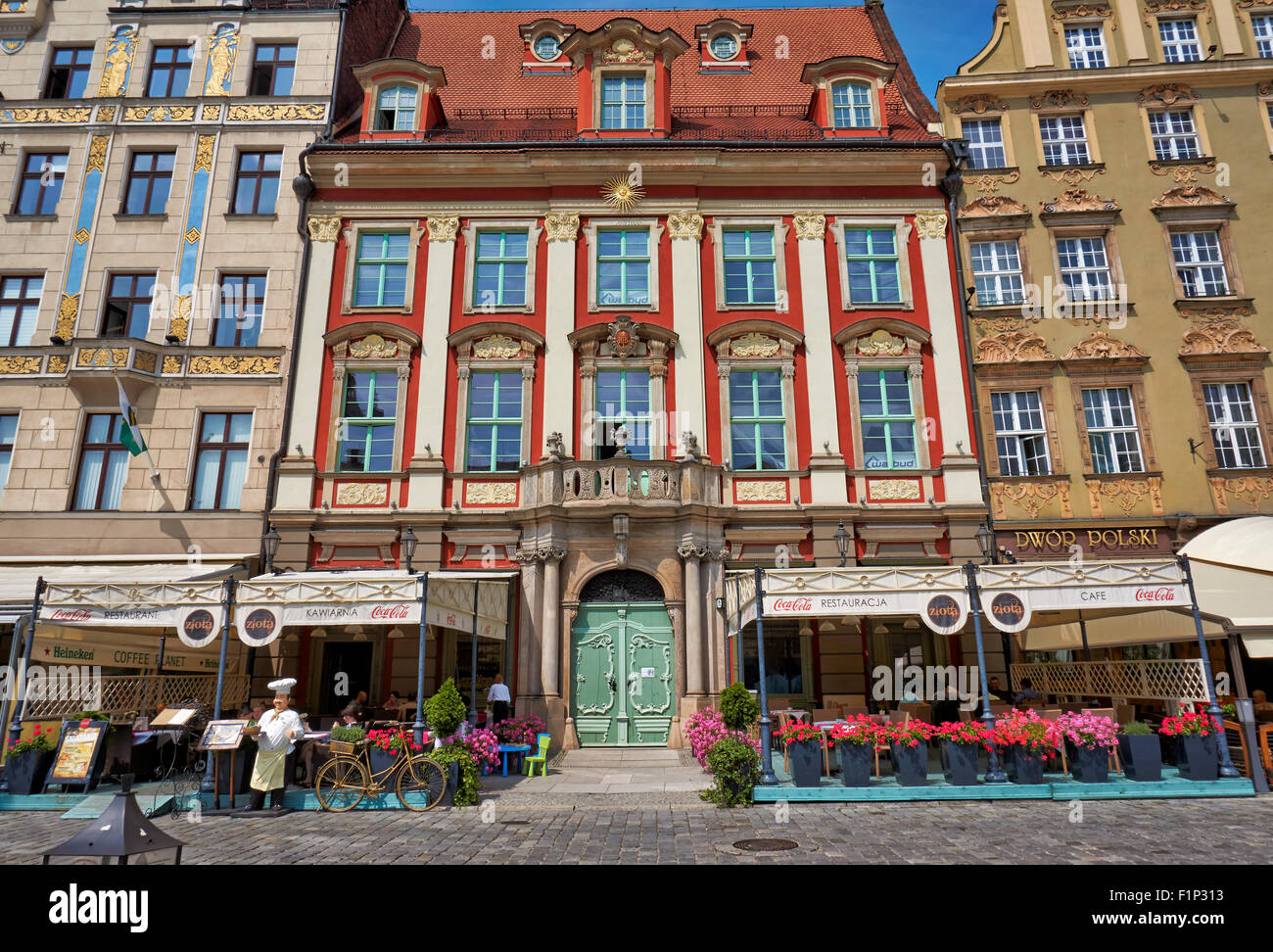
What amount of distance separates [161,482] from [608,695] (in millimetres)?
11670

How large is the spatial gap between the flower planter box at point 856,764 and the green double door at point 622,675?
6.42m

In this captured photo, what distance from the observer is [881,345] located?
20.5m

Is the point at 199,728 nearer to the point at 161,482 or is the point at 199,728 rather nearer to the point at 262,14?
the point at 161,482

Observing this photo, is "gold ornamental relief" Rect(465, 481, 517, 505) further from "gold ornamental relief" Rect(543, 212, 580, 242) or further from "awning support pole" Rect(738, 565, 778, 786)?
"awning support pole" Rect(738, 565, 778, 786)

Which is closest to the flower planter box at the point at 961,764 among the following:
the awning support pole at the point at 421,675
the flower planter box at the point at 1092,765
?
the flower planter box at the point at 1092,765

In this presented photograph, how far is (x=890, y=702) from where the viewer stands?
1823 centimetres

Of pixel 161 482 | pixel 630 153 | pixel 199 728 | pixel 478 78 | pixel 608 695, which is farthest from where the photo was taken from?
pixel 478 78

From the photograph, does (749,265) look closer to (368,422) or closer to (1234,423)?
(368,422)

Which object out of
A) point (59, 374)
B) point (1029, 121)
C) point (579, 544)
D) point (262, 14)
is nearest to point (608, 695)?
point (579, 544)

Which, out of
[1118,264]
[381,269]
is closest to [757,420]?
[1118,264]

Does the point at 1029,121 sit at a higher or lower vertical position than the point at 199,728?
higher

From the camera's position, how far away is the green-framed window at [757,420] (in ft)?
65.0

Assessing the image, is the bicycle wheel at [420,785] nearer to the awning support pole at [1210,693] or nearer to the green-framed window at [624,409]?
the green-framed window at [624,409]

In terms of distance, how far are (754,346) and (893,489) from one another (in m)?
4.82
